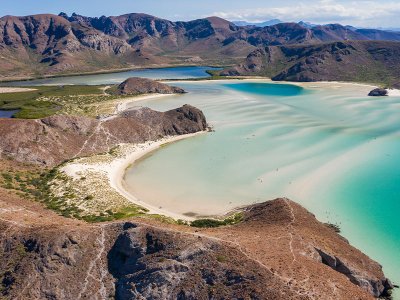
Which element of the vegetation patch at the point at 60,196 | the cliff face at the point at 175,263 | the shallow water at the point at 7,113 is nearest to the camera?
the cliff face at the point at 175,263

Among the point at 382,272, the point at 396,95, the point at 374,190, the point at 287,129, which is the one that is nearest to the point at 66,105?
the point at 287,129

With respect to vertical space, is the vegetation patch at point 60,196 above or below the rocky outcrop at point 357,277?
below

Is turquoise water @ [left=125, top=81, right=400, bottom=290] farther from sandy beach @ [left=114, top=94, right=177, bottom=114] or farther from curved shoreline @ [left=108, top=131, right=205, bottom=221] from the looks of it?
sandy beach @ [left=114, top=94, right=177, bottom=114]

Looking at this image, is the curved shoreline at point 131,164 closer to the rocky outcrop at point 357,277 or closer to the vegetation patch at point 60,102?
the rocky outcrop at point 357,277

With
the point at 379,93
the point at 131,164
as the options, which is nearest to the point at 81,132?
the point at 131,164

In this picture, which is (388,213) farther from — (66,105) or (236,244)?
(66,105)

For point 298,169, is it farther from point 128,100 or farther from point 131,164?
point 128,100

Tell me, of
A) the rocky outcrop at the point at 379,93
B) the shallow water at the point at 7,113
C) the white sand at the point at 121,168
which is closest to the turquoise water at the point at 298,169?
the white sand at the point at 121,168
